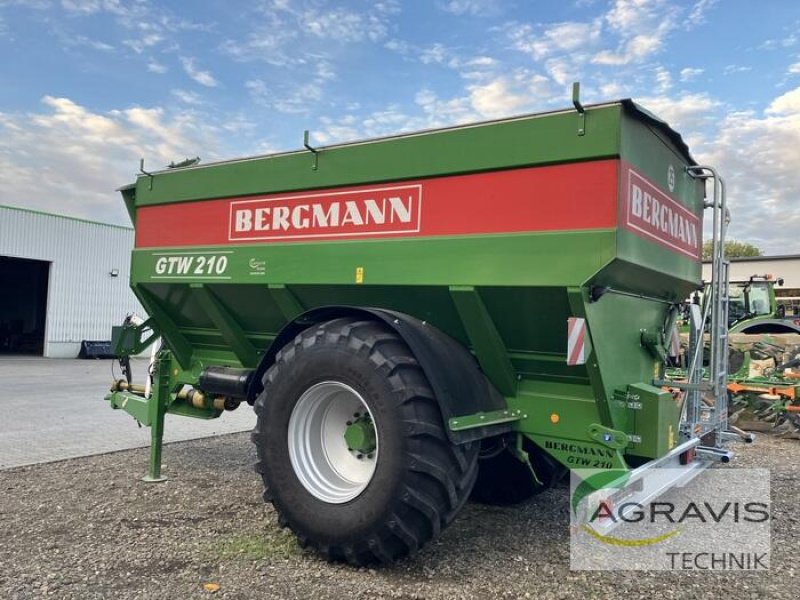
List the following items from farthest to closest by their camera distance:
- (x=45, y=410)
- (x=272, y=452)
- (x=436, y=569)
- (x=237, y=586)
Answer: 1. (x=45, y=410)
2. (x=272, y=452)
3. (x=436, y=569)
4. (x=237, y=586)

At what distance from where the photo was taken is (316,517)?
3596mm

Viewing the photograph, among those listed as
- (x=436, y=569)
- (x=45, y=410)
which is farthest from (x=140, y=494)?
(x=45, y=410)

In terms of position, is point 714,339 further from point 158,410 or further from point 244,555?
point 158,410

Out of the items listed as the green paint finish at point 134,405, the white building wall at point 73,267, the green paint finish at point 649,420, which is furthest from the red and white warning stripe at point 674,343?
the white building wall at point 73,267

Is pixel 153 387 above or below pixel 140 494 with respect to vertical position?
above

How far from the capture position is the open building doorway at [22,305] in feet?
79.2

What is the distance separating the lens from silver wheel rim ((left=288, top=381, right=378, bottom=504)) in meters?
3.75

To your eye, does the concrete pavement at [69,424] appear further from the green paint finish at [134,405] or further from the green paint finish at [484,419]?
the green paint finish at [484,419]

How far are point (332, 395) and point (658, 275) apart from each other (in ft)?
6.73

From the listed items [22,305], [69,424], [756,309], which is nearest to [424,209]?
[69,424]

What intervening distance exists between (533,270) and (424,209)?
0.77 metres

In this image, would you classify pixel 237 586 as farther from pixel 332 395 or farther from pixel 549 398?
pixel 549 398

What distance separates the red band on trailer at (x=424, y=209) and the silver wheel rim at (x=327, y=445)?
0.99m

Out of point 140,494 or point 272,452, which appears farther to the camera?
point 140,494
